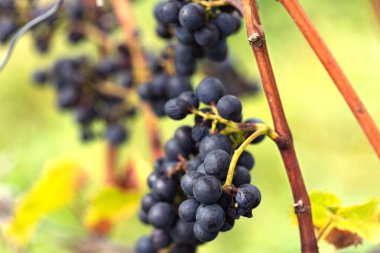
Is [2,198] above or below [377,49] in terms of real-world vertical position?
below

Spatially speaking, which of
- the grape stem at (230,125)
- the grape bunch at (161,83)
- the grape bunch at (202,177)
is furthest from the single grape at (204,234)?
the grape bunch at (161,83)

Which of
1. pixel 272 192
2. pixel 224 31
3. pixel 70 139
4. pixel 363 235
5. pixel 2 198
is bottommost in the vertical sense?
pixel 363 235

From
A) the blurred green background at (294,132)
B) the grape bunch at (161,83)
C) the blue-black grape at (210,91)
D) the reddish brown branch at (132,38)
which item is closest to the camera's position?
the blue-black grape at (210,91)

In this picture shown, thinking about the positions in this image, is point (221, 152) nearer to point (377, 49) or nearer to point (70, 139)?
point (377, 49)

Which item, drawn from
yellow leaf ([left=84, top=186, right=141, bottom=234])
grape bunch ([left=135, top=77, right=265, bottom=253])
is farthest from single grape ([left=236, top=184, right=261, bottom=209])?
yellow leaf ([left=84, top=186, right=141, bottom=234])

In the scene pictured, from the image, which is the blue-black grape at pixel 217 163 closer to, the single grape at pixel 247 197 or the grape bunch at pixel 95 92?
the single grape at pixel 247 197

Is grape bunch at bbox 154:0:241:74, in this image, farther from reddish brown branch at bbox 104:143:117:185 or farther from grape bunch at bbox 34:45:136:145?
reddish brown branch at bbox 104:143:117:185

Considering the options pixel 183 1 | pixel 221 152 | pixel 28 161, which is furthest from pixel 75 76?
pixel 28 161

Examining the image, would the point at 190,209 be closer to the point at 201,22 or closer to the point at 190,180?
the point at 190,180
